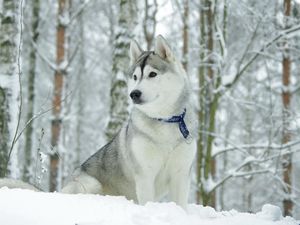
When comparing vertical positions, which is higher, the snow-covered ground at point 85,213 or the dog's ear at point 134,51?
the dog's ear at point 134,51

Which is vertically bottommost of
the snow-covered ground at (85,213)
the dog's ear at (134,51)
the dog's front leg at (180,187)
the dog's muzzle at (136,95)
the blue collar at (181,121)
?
the dog's front leg at (180,187)

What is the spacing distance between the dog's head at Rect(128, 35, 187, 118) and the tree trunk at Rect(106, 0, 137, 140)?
94.4 inches

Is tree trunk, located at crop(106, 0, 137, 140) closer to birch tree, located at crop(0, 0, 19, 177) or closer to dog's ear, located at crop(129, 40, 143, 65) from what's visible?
birch tree, located at crop(0, 0, 19, 177)

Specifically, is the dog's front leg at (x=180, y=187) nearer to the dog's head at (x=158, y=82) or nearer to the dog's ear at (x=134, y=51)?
the dog's head at (x=158, y=82)

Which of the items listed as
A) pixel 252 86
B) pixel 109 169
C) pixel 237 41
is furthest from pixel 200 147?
pixel 252 86

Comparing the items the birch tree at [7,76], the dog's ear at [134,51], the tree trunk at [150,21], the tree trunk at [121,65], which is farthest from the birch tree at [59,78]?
the dog's ear at [134,51]

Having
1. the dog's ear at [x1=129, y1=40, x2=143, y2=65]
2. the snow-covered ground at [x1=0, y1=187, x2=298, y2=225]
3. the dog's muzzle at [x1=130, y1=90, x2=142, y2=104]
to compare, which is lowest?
the snow-covered ground at [x1=0, y1=187, x2=298, y2=225]

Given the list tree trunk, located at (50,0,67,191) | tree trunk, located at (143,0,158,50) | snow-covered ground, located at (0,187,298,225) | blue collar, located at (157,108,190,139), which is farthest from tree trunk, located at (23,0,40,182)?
snow-covered ground, located at (0,187,298,225)

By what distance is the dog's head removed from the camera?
13.1 ft

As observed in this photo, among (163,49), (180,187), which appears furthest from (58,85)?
(180,187)

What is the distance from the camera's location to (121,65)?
676 centimetres

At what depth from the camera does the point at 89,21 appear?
56.3 ft

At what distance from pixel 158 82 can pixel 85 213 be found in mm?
1819

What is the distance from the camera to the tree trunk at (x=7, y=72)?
543cm
